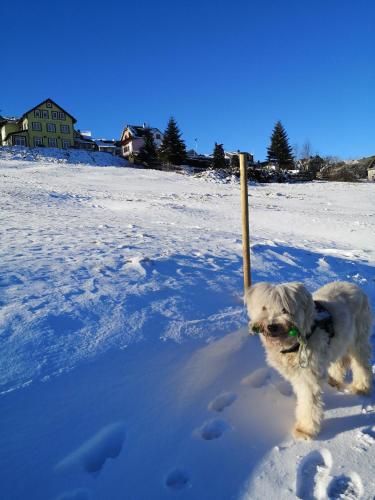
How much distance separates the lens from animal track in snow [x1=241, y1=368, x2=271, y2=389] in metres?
4.14

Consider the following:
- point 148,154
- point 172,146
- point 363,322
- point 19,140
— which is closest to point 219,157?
point 172,146

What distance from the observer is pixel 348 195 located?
2838cm

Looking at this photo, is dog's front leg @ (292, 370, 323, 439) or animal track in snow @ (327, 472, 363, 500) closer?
animal track in snow @ (327, 472, 363, 500)

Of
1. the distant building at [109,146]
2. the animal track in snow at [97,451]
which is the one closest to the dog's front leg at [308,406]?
the animal track in snow at [97,451]

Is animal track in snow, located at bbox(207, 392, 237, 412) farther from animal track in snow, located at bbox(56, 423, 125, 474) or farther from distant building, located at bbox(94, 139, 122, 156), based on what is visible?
distant building, located at bbox(94, 139, 122, 156)

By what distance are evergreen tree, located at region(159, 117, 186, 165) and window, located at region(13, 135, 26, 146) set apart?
93.6 ft

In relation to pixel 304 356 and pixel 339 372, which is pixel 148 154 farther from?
pixel 304 356

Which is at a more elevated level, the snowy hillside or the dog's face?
the snowy hillside

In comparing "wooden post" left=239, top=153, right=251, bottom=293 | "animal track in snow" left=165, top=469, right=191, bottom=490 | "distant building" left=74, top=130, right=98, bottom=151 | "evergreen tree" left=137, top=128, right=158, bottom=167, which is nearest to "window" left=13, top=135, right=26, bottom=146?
"distant building" left=74, top=130, right=98, bottom=151

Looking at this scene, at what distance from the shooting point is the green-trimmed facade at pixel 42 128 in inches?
2518

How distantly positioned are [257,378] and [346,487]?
1.58 metres

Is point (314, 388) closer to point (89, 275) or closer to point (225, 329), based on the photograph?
point (225, 329)

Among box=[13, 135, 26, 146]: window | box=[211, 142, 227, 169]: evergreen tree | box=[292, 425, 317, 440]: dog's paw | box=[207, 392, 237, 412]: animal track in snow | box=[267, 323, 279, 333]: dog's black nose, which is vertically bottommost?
box=[292, 425, 317, 440]: dog's paw

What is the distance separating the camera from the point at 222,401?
12.4ft
